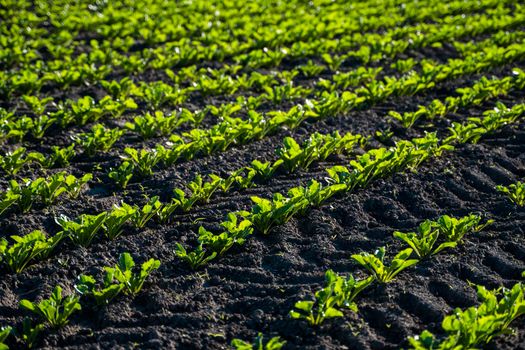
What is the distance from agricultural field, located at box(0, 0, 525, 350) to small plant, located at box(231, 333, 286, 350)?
1 centimetres

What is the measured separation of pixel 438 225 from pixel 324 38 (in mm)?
6419

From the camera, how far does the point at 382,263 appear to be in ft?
13.4

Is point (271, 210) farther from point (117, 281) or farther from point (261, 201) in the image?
point (117, 281)

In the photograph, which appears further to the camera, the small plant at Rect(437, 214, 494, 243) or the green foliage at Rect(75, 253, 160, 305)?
the small plant at Rect(437, 214, 494, 243)

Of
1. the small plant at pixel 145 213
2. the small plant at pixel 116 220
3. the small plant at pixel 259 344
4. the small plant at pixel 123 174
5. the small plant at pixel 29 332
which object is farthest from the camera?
the small plant at pixel 123 174

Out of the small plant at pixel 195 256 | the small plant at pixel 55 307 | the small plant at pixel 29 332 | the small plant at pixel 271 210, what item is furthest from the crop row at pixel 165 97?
the small plant at pixel 29 332

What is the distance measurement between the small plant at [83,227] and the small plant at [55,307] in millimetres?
717

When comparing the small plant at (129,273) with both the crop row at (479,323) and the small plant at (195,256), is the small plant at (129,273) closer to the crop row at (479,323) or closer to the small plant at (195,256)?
the small plant at (195,256)

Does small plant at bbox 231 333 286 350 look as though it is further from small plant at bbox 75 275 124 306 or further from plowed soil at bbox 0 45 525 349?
small plant at bbox 75 275 124 306

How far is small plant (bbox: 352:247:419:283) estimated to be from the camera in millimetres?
3995

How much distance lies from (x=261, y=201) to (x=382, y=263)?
102 cm

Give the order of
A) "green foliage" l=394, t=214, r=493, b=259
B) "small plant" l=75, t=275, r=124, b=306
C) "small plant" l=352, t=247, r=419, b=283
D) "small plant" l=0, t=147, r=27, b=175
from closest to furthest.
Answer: "small plant" l=75, t=275, r=124, b=306
"small plant" l=352, t=247, r=419, b=283
"green foliage" l=394, t=214, r=493, b=259
"small plant" l=0, t=147, r=27, b=175

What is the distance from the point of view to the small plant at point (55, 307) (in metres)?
3.64

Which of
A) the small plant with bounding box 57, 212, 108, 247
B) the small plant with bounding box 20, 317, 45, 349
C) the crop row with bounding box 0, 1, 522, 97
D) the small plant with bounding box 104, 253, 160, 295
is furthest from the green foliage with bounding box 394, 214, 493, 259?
the crop row with bounding box 0, 1, 522, 97
